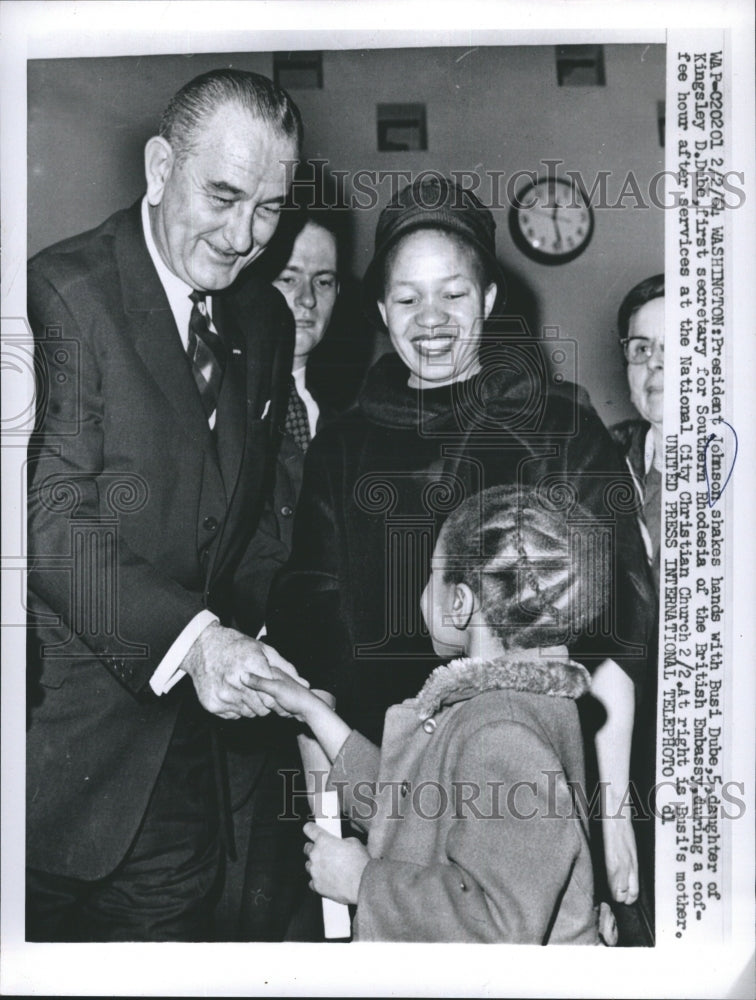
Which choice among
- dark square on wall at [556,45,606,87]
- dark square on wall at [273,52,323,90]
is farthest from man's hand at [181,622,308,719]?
dark square on wall at [556,45,606,87]

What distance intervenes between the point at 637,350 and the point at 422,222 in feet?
1.57

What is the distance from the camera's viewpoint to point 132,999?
2084mm

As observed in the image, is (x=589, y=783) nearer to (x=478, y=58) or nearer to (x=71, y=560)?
(x=71, y=560)

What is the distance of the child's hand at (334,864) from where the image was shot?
2.02 metres

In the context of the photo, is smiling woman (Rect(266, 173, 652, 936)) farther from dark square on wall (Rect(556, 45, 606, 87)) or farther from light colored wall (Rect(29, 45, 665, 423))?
dark square on wall (Rect(556, 45, 606, 87))

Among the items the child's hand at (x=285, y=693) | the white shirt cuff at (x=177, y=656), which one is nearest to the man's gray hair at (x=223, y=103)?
the white shirt cuff at (x=177, y=656)

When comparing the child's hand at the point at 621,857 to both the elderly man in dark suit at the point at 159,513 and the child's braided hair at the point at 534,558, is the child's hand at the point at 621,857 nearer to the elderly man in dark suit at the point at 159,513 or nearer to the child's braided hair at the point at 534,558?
the child's braided hair at the point at 534,558

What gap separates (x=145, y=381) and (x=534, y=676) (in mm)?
909

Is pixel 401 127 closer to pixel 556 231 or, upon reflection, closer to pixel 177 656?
pixel 556 231

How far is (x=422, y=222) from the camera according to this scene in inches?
81.7

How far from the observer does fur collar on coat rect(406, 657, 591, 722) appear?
193 centimetres

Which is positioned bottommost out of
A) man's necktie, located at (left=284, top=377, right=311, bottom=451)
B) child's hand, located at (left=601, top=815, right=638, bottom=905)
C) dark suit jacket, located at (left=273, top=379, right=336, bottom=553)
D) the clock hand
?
child's hand, located at (left=601, top=815, right=638, bottom=905)

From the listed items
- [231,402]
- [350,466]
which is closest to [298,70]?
[231,402]

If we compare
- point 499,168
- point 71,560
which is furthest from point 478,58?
point 71,560
